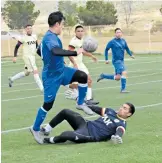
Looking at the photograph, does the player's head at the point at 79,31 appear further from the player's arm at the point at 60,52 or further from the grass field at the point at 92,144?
the player's arm at the point at 60,52

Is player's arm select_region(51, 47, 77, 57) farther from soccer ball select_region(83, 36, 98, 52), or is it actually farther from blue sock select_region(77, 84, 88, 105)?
soccer ball select_region(83, 36, 98, 52)

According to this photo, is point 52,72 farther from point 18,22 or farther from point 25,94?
point 18,22

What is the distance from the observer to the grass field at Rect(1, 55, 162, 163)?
7996 mm

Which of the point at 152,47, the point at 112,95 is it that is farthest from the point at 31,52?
the point at 152,47

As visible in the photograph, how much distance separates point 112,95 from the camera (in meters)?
15.9

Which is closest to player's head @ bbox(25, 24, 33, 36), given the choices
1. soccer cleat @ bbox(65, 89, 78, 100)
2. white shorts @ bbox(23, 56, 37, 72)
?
white shorts @ bbox(23, 56, 37, 72)

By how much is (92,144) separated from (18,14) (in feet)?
198

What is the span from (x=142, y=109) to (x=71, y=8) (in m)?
86.8

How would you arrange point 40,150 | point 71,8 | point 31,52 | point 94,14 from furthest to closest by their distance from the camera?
point 71,8
point 94,14
point 31,52
point 40,150

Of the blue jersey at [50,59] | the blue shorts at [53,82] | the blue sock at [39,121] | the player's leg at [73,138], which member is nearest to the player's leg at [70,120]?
the blue sock at [39,121]

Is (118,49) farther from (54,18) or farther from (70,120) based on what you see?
(70,120)

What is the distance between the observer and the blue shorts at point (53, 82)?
962cm

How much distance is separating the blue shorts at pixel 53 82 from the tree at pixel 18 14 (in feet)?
192

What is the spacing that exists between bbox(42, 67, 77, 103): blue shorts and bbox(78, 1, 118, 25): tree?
5782 cm
